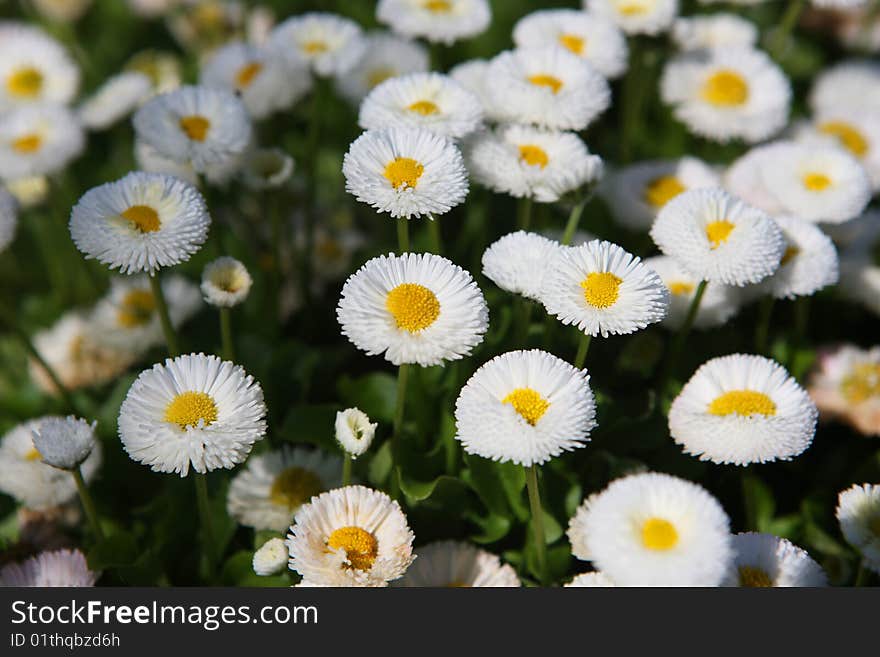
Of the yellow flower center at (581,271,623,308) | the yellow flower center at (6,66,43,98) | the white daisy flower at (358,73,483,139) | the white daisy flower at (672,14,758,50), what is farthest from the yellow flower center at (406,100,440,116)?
the yellow flower center at (6,66,43,98)

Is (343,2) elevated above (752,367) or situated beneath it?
elevated above

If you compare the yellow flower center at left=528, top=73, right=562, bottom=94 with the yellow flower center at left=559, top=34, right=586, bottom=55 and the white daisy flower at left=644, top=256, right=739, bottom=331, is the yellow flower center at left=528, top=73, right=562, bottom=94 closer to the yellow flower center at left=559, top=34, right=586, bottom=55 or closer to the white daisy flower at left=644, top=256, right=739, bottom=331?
the yellow flower center at left=559, top=34, right=586, bottom=55

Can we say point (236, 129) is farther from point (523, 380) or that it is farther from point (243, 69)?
point (523, 380)

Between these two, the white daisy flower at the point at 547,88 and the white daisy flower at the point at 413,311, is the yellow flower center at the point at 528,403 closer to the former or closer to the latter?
the white daisy flower at the point at 413,311

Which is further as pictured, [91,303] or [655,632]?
[91,303]

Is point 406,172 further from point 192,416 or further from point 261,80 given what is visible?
point 261,80

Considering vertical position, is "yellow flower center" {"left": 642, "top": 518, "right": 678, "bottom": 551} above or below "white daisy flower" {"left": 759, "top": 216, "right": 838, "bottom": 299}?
below

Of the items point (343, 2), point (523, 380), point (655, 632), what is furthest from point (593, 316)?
point (343, 2)
